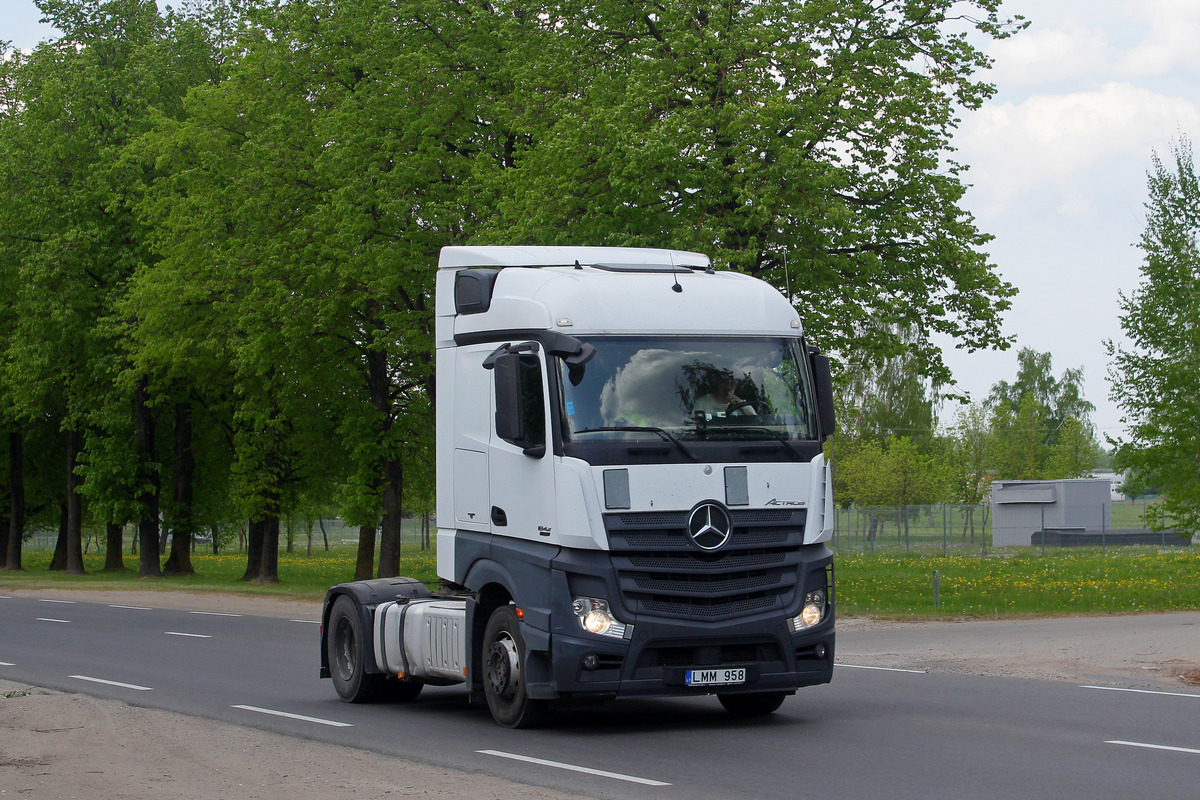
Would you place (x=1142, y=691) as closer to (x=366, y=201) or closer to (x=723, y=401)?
(x=723, y=401)

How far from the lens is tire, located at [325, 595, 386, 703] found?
13523 mm

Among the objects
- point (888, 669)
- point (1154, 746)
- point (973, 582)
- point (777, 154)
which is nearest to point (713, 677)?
point (1154, 746)

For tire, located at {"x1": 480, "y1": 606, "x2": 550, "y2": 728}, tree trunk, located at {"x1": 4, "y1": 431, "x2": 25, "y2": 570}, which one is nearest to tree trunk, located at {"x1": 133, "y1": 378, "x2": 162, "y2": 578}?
tree trunk, located at {"x1": 4, "y1": 431, "x2": 25, "y2": 570}

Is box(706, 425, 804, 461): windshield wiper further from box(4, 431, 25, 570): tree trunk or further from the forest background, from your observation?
box(4, 431, 25, 570): tree trunk

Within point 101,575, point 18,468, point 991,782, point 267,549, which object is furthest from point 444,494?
point 18,468

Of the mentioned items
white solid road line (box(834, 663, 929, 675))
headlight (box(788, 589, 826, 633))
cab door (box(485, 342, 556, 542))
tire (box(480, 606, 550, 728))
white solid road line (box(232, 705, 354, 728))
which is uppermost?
cab door (box(485, 342, 556, 542))

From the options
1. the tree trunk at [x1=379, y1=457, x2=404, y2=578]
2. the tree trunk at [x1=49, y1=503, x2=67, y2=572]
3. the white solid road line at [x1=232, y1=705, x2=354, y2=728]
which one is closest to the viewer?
the white solid road line at [x1=232, y1=705, x2=354, y2=728]

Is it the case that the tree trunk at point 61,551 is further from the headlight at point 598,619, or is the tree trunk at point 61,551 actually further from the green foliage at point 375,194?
the headlight at point 598,619

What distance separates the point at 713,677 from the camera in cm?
1065

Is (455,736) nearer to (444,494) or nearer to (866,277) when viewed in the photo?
(444,494)

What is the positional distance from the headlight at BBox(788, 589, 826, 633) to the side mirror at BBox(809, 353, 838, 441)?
123cm

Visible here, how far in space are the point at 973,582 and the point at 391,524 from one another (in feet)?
49.0

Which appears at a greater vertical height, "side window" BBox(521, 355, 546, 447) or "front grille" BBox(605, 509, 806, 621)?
"side window" BBox(521, 355, 546, 447)

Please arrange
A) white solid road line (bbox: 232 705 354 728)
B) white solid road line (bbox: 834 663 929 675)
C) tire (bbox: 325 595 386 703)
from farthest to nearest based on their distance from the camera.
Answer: white solid road line (bbox: 834 663 929 675), tire (bbox: 325 595 386 703), white solid road line (bbox: 232 705 354 728)
